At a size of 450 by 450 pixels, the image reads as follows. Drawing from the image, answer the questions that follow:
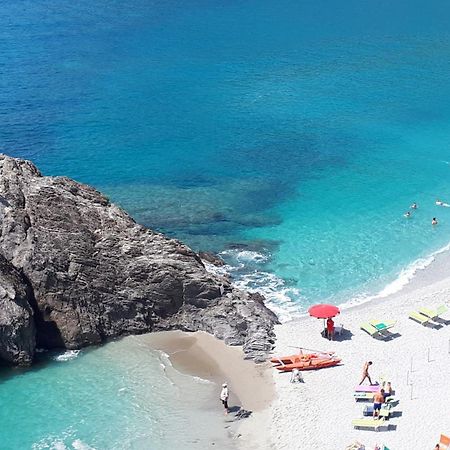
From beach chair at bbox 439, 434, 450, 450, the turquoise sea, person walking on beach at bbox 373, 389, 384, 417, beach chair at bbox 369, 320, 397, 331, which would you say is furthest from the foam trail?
beach chair at bbox 439, 434, 450, 450

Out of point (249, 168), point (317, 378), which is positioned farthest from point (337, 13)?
point (317, 378)

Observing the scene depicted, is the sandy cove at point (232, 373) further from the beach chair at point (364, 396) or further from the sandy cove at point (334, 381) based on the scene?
the beach chair at point (364, 396)

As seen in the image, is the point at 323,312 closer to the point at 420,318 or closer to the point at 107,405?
the point at 420,318

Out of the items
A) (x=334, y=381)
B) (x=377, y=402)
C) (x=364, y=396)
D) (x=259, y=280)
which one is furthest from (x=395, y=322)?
(x=259, y=280)

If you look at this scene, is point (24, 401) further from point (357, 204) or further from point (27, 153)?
point (27, 153)

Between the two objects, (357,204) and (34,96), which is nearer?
(357,204)

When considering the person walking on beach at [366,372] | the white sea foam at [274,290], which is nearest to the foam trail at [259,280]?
the white sea foam at [274,290]
